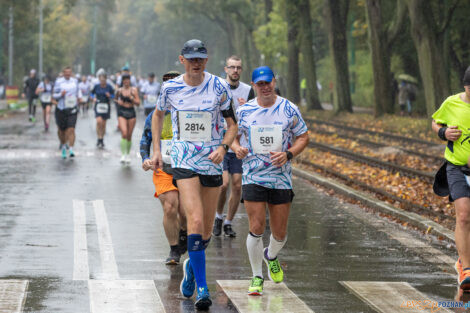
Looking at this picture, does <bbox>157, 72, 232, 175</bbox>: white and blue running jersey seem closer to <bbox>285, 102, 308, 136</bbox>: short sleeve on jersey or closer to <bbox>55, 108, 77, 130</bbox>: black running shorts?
<bbox>285, 102, 308, 136</bbox>: short sleeve on jersey

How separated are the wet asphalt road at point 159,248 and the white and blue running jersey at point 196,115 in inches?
43.4

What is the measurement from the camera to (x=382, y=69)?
39.3m

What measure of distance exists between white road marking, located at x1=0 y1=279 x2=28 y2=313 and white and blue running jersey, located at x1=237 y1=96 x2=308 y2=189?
202cm

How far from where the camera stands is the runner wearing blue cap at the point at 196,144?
8.18 meters

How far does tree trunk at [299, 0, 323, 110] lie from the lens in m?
47.5

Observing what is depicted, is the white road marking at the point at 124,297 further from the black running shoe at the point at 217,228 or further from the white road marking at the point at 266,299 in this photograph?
the black running shoe at the point at 217,228

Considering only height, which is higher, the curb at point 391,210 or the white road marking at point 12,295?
the white road marking at point 12,295

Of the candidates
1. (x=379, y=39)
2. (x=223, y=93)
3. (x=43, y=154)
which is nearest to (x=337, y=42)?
(x=379, y=39)

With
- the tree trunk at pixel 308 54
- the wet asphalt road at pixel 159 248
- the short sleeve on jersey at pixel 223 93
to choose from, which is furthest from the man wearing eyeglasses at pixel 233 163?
the tree trunk at pixel 308 54

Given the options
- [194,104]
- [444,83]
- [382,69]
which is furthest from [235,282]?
[382,69]

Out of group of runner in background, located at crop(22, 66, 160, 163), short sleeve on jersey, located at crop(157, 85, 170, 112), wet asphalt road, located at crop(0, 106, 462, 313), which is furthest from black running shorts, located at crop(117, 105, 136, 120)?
short sleeve on jersey, located at crop(157, 85, 170, 112)

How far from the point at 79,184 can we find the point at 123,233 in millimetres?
5395

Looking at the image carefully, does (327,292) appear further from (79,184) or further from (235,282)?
(79,184)

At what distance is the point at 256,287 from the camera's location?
27.8 ft
